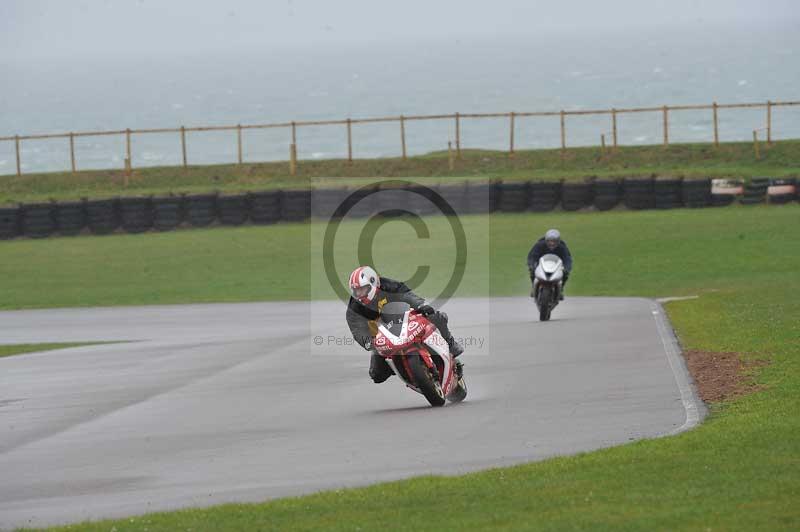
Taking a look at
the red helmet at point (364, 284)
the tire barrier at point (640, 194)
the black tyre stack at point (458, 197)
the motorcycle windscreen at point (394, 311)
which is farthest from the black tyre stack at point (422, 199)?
the red helmet at point (364, 284)

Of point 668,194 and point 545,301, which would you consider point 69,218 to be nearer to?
point 668,194

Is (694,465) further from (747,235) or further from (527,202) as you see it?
(527,202)

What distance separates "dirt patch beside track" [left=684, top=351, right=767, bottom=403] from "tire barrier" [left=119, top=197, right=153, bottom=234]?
28.4m

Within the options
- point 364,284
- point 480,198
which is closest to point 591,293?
point 480,198

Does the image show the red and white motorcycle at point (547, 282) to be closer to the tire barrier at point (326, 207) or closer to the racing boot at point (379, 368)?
the racing boot at point (379, 368)

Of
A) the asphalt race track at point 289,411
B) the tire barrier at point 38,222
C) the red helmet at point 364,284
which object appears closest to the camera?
the asphalt race track at point 289,411

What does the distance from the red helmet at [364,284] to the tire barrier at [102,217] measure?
3106 cm

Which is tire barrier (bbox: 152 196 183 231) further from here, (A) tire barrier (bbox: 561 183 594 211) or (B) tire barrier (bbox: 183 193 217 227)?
(A) tire barrier (bbox: 561 183 594 211)

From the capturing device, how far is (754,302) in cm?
2395

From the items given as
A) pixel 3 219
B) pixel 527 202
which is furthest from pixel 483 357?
pixel 3 219

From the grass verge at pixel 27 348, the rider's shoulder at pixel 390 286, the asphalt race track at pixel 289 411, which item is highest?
the rider's shoulder at pixel 390 286

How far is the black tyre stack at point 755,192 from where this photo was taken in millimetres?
42594

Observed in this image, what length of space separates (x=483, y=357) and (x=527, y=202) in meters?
24.8

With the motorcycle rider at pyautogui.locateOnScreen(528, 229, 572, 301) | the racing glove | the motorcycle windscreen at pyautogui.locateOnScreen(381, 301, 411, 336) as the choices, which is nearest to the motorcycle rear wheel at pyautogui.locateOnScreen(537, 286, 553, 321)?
the motorcycle rider at pyautogui.locateOnScreen(528, 229, 572, 301)
